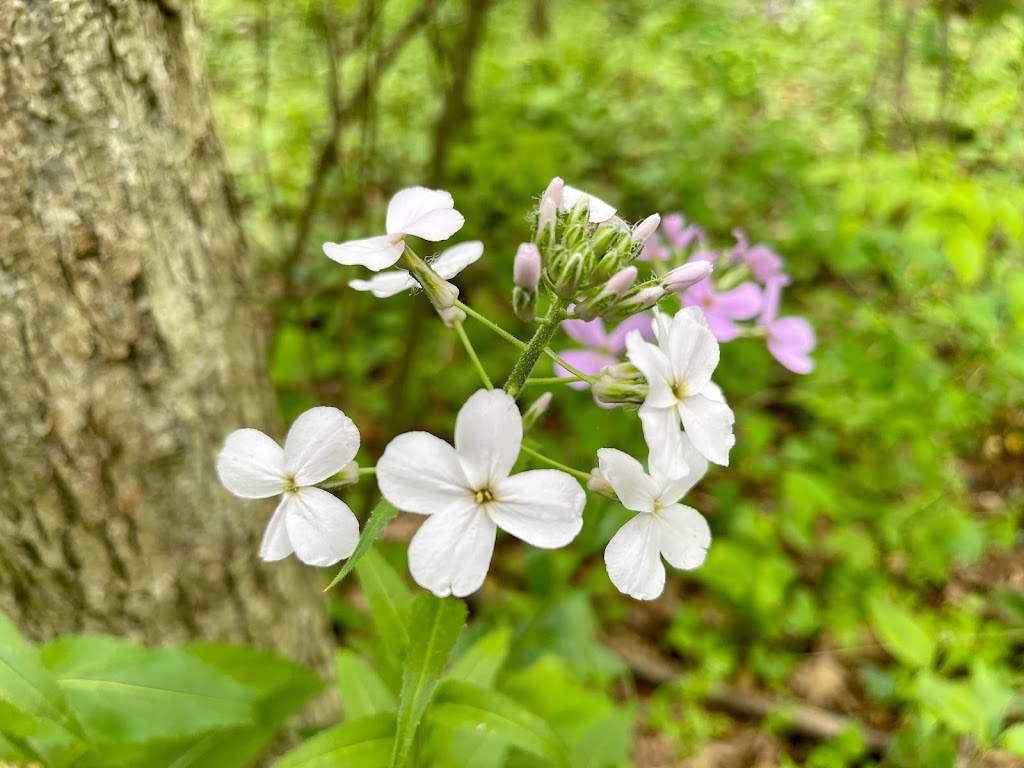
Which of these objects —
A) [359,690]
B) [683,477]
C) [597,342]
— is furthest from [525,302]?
[359,690]

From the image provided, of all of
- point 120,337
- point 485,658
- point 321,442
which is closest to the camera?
point 321,442

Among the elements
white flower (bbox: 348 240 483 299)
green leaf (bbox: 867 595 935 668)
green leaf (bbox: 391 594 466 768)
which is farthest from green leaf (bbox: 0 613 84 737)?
green leaf (bbox: 867 595 935 668)

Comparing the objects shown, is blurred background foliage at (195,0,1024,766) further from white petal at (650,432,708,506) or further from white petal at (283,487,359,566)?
white petal at (283,487,359,566)

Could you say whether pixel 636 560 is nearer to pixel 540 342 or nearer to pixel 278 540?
pixel 540 342

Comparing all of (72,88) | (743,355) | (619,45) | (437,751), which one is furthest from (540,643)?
(619,45)

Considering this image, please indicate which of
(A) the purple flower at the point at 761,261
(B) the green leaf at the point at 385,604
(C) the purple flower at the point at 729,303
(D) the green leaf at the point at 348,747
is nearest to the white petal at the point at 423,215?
(B) the green leaf at the point at 385,604
